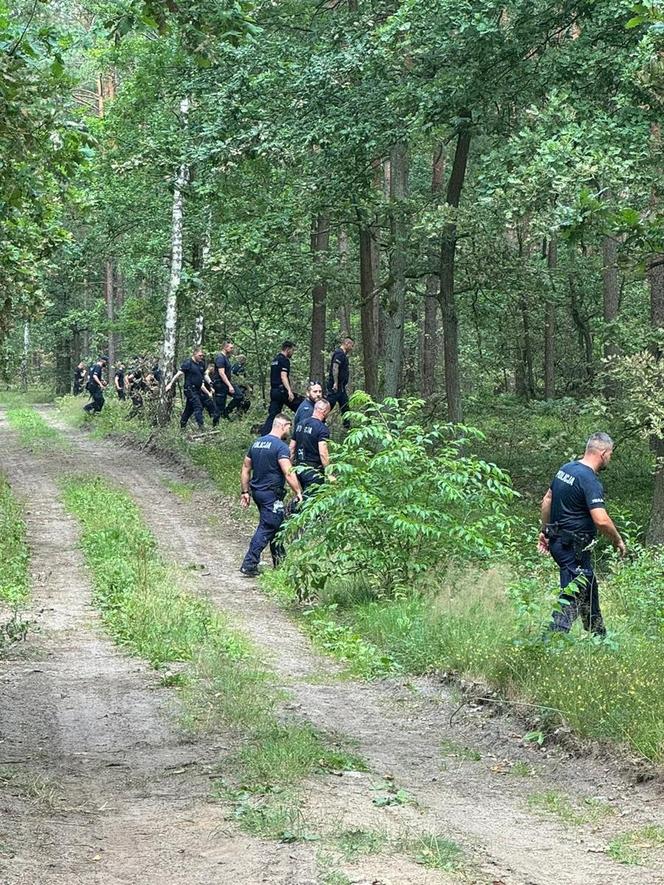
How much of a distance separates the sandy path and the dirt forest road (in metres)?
0.01

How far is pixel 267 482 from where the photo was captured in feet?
45.7

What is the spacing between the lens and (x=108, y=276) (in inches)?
1823

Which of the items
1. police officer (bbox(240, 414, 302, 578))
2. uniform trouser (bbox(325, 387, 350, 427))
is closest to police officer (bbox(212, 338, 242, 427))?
uniform trouser (bbox(325, 387, 350, 427))

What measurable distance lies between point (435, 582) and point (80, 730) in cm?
487

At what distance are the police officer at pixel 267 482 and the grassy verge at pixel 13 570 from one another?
2.75 metres

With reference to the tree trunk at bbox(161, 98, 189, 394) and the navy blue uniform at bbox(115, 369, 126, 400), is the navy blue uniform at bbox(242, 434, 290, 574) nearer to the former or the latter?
the tree trunk at bbox(161, 98, 189, 394)

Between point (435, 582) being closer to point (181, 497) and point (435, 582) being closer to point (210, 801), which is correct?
point (210, 801)

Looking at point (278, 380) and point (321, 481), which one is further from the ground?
point (278, 380)

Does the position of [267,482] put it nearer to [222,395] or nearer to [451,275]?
[451,275]

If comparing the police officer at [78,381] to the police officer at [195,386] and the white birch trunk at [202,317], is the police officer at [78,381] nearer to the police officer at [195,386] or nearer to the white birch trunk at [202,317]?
the white birch trunk at [202,317]

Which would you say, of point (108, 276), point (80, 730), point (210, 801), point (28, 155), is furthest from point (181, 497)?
→ point (108, 276)

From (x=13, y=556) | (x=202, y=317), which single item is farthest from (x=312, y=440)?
(x=202, y=317)

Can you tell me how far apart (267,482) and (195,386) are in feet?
40.5

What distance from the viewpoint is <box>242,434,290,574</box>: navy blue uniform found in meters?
13.8
